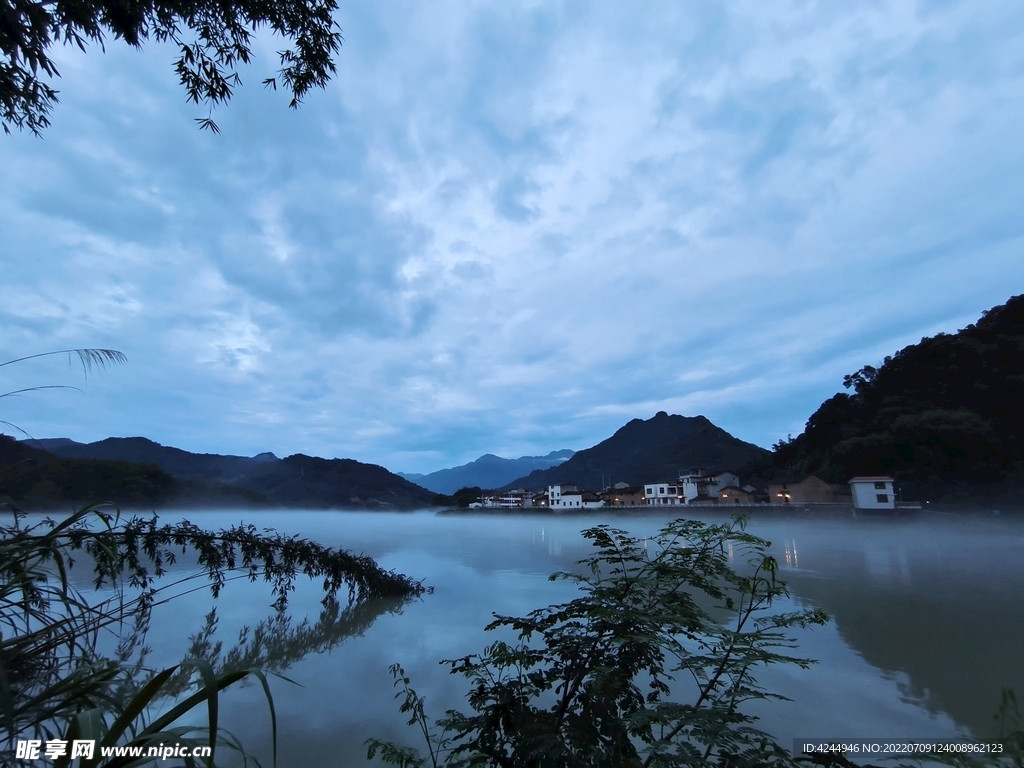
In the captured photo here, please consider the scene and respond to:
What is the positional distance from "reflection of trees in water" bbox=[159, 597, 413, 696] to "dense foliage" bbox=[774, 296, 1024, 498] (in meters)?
40.6

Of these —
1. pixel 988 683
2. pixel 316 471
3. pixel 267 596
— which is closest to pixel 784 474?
pixel 988 683

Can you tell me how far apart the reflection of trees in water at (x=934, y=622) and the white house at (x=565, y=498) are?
44665 mm

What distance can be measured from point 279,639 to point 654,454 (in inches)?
4665

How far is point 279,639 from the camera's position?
669 centimetres

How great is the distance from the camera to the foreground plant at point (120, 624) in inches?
45.6

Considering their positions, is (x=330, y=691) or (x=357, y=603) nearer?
(x=330, y=691)

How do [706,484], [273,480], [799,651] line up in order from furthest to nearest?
[273,480], [706,484], [799,651]

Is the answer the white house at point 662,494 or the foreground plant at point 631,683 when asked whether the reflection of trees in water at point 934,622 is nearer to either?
the foreground plant at point 631,683

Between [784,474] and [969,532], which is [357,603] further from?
[784,474]

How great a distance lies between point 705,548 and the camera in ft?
9.37

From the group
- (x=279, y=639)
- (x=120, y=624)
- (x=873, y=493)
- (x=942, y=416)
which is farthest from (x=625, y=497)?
(x=120, y=624)

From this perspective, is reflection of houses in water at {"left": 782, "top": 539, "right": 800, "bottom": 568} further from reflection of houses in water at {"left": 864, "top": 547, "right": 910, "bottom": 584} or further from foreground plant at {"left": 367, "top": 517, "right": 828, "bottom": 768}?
foreground plant at {"left": 367, "top": 517, "right": 828, "bottom": 768}

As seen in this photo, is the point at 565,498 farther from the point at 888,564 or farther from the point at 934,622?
the point at 934,622

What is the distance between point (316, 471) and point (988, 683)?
10460cm
